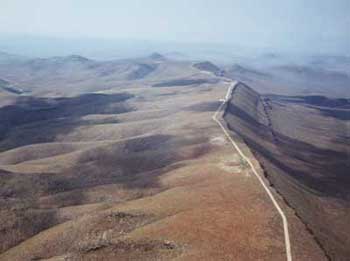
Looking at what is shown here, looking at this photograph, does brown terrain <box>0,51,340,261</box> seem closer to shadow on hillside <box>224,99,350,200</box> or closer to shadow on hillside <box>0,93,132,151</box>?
shadow on hillside <box>0,93,132,151</box>

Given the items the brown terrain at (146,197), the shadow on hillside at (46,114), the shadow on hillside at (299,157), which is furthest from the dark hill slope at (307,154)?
the shadow on hillside at (46,114)

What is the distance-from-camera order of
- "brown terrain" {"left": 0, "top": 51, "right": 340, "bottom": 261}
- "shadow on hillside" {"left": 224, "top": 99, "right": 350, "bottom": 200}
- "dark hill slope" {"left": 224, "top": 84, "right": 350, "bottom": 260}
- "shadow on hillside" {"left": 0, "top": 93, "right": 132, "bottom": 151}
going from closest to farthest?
1. "brown terrain" {"left": 0, "top": 51, "right": 340, "bottom": 261}
2. "dark hill slope" {"left": 224, "top": 84, "right": 350, "bottom": 260}
3. "shadow on hillside" {"left": 224, "top": 99, "right": 350, "bottom": 200}
4. "shadow on hillside" {"left": 0, "top": 93, "right": 132, "bottom": 151}

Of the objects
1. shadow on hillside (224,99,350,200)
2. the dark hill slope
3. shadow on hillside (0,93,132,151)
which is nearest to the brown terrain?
shadow on hillside (0,93,132,151)

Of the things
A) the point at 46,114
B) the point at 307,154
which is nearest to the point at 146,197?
the point at 307,154

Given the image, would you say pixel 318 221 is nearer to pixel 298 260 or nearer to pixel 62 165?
pixel 298 260

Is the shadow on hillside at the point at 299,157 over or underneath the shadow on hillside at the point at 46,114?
over

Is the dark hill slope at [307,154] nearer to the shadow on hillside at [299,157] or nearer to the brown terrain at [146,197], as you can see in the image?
the shadow on hillside at [299,157]

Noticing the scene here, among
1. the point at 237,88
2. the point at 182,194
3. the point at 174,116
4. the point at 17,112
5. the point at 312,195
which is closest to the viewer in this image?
the point at 182,194

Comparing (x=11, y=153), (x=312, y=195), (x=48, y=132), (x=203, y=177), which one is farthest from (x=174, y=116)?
(x=203, y=177)
